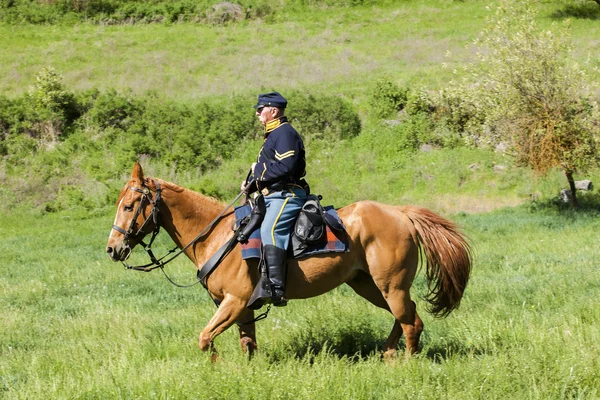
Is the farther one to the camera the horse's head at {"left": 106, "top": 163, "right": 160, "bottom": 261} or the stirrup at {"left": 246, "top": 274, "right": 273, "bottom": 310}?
the horse's head at {"left": 106, "top": 163, "right": 160, "bottom": 261}

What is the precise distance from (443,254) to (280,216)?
1978 millimetres

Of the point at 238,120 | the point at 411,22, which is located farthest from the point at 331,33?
the point at 238,120

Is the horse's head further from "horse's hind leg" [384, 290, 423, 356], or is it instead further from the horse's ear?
"horse's hind leg" [384, 290, 423, 356]

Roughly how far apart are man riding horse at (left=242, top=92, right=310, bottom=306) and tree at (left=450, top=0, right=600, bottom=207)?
15.4 m

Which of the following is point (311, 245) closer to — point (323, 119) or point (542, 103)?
point (542, 103)

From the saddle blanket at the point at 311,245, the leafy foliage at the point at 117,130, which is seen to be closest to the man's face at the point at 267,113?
the saddle blanket at the point at 311,245

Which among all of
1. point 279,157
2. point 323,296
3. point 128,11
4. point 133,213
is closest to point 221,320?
point 133,213

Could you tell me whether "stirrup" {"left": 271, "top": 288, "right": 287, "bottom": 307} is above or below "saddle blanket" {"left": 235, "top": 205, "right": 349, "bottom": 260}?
below

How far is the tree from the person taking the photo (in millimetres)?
20438

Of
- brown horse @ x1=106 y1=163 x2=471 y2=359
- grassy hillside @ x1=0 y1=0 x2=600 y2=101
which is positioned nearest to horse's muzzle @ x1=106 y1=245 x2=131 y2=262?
brown horse @ x1=106 y1=163 x2=471 y2=359

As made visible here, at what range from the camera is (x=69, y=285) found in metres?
13.6

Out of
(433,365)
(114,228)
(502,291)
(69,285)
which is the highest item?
(114,228)

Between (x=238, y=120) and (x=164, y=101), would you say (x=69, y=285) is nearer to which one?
(x=238, y=120)

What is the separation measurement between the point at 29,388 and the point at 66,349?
1.93 m
